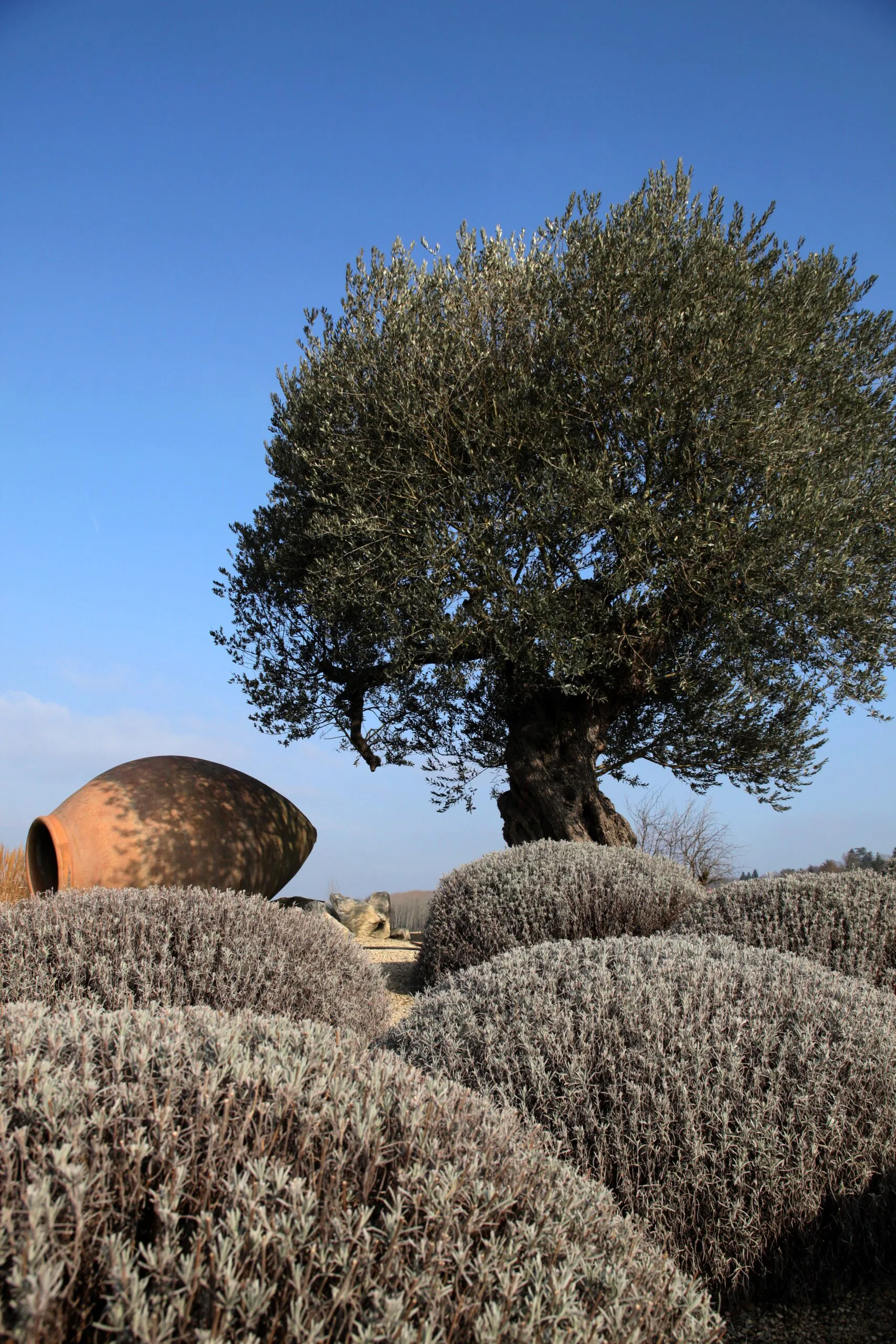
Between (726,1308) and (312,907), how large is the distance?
34.8 ft

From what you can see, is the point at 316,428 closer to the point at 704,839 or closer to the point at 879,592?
the point at 879,592

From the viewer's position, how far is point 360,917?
45.3 feet

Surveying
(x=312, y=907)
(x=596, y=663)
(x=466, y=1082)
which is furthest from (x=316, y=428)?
(x=466, y=1082)

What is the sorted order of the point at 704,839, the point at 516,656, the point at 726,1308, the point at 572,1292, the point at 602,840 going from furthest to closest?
the point at 704,839 → the point at 602,840 → the point at 516,656 → the point at 726,1308 → the point at 572,1292

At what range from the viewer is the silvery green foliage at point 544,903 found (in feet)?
27.6

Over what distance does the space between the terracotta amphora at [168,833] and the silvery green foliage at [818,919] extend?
688 centimetres

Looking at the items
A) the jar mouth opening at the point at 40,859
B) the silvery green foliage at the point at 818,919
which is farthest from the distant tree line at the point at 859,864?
the jar mouth opening at the point at 40,859

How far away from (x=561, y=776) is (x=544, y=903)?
5814mm

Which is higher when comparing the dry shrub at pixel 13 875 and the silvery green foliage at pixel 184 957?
the dry shrub at pixel 13 875

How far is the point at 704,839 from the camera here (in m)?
18.5

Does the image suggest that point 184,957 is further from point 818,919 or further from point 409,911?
point 409,911

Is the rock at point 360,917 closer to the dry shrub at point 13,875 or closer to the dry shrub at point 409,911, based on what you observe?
the dry shrub at point 409,911

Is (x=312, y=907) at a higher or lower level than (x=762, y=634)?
lower

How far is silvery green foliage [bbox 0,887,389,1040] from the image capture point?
529 cm
